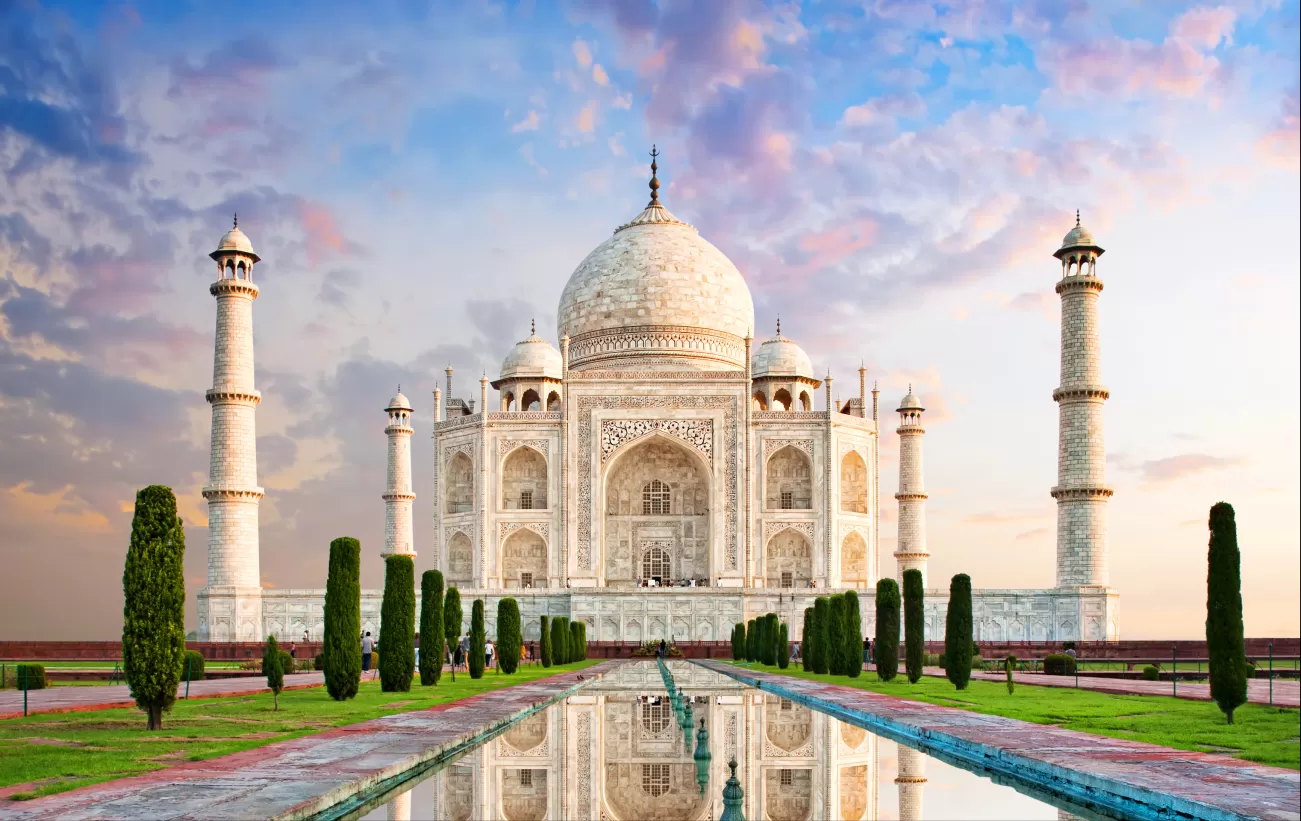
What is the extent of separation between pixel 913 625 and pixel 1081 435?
11.4 m

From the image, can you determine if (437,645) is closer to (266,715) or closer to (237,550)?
(266,715)

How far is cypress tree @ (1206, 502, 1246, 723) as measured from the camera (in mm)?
9977

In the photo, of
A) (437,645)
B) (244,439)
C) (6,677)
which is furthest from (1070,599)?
(6,677)

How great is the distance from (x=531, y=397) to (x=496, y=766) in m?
27.7

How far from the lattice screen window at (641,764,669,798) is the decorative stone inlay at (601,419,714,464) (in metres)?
23.4

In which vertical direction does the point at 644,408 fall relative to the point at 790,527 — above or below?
above

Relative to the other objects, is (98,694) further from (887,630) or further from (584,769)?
(887,630)

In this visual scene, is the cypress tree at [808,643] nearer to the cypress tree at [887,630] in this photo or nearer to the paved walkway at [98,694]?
the cypress tree at [887,630]

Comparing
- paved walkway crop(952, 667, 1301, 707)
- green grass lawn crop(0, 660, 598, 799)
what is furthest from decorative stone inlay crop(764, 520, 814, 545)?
green grass lawn crop(0, 660, 598, 799)

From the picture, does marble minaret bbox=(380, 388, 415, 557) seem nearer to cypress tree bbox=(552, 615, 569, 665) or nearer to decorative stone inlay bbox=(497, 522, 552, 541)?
decorative stone inlay bbox=(497, 522, 552, 541)

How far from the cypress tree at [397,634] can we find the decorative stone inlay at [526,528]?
1625cm

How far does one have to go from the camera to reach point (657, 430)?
30750mm

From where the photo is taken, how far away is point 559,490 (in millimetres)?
30516

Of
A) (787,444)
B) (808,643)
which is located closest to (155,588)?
(808,643)
